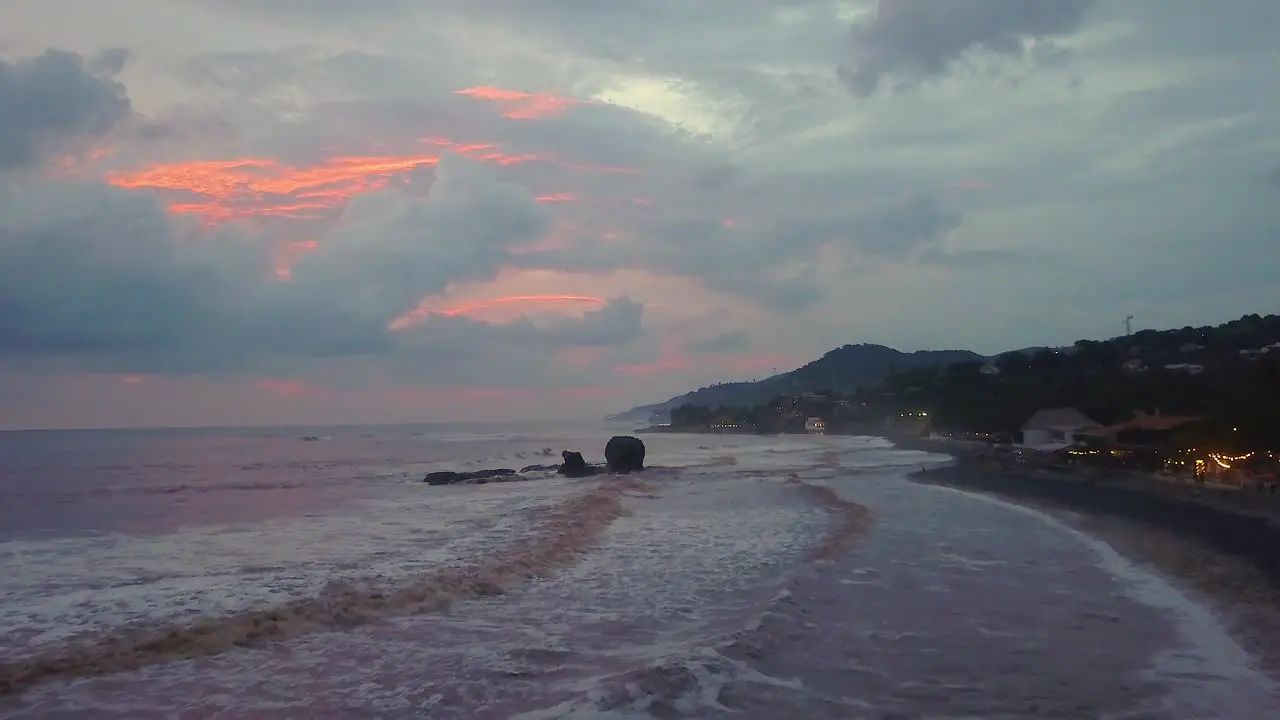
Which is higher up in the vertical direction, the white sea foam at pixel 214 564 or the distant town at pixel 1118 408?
the distant town at pixel 1118 408

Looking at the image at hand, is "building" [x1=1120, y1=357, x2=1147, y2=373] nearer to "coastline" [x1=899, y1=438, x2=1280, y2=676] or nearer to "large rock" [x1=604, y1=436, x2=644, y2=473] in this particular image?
"large rock" [x1=604, y1=436, x2=644, y2=473]

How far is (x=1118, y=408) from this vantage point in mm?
60531

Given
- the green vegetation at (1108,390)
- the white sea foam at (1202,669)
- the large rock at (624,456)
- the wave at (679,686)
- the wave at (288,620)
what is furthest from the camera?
the large rock at (624,456)

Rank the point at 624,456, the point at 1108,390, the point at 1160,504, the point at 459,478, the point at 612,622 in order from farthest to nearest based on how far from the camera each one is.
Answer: the point at 1108,390
the point at 624,456
the point at 459,478
the point at 1160,504
the point at 612,622

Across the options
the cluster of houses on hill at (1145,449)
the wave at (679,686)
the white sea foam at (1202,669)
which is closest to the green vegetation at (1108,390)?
the cluster of houses on hill at (1145,449)

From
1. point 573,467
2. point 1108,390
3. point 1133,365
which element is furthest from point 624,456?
point 1133,365

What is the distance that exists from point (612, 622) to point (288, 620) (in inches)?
199

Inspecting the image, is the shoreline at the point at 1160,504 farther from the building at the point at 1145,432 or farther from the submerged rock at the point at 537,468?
the submerged rock at the point at 537,468

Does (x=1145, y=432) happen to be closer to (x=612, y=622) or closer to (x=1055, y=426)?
(x=1055, y=426)

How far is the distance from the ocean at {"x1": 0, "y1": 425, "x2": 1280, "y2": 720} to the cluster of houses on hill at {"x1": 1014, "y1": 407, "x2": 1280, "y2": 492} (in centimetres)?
958

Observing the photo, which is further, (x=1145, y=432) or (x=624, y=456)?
(x=624, y=456)

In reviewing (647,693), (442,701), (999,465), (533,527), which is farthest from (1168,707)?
(999,465)

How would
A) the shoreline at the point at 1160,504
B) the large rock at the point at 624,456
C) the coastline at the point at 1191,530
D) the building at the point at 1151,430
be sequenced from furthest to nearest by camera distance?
1. the large rock at the point at 624,456
2. the building at the point at 1151,430
3. the shoreline at the point at 1160,504
4. the coastline at the point at 1191,530

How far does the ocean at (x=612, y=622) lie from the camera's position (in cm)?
945
